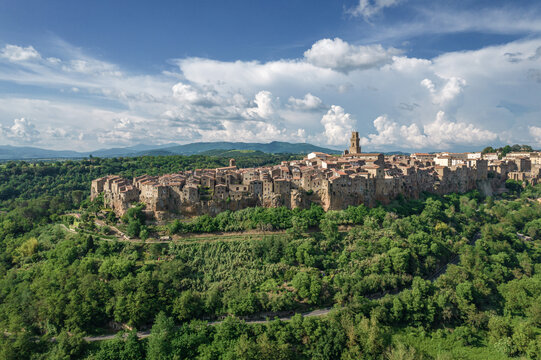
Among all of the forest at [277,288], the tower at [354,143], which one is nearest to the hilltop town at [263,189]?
the forest at [277,288]

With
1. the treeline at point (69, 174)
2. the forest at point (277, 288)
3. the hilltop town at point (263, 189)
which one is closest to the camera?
the forest at point (277, 288)

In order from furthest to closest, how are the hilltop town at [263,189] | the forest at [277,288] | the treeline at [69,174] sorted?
the treeline at [69,174], the hilltop town at [263,189], the forest at [277,288]

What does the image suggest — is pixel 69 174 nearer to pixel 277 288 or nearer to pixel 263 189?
pixel 263 189

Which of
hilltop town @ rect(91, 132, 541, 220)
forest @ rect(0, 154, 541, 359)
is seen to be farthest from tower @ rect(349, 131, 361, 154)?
forest @ rect(0, 154, 541, 359)

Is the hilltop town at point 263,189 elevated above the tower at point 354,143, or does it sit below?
below

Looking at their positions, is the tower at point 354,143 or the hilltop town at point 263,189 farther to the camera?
the tower at point 354,143

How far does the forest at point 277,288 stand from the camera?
92.7ft

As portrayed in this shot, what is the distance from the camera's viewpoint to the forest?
92.7 feet

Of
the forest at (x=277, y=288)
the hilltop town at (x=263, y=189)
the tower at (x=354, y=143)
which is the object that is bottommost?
the forest at (x=277, y=288)

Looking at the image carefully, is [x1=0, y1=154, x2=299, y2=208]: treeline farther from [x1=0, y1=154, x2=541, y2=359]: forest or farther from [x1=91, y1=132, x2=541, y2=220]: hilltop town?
[x1=0, y1=154, x2=541, y2=359]: forest

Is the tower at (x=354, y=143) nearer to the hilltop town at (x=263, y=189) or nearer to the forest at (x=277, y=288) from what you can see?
the hilltop town at (x=263, y=189)

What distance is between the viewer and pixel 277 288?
111 feet

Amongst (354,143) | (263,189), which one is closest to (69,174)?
(263,189)

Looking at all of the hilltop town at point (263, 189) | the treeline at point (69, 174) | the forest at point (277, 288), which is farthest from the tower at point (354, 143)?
the treeline at point (69, 174)
